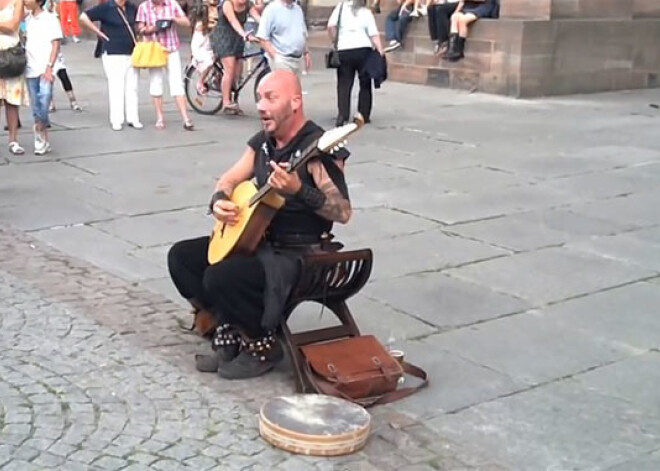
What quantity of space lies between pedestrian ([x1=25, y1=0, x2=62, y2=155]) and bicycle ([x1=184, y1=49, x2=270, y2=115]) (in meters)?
3.12

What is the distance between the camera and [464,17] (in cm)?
1554

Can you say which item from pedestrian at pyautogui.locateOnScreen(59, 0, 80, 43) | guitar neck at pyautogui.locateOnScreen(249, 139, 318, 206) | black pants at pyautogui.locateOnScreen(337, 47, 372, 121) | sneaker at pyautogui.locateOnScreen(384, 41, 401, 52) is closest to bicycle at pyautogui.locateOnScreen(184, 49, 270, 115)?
black pants at pyautogui.locateOnScreen(337, 47, 372, 121)

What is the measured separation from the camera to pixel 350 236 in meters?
7.90

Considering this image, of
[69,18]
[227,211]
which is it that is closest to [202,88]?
[227,211]

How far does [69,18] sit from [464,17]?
473 inches

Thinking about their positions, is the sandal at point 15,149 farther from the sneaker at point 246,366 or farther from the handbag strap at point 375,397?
the handbag strap at point 375,397

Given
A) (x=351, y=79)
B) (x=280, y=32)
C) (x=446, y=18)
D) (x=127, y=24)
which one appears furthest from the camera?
(x=446, y=18)

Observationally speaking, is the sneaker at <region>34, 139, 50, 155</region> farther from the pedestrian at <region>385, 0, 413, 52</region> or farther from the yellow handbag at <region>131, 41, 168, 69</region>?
the pedestrian at <region>385, 0, 413, 52</region>

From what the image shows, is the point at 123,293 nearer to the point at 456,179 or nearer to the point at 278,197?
the point at 278,197

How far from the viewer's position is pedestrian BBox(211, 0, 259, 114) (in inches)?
516

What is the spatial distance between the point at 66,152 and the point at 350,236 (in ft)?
13.9

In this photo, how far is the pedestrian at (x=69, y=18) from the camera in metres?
24.2

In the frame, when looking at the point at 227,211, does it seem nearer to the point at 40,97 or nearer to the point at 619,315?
the point at 619,315

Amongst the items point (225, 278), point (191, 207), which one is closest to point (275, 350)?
point (225, 278)
